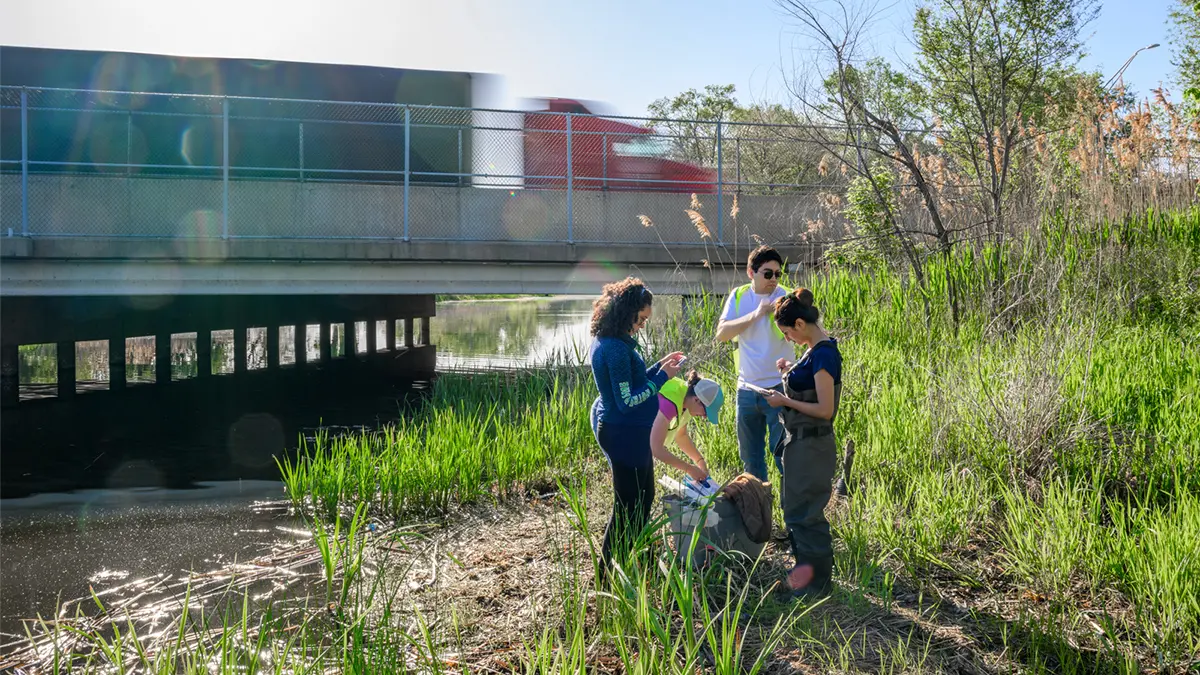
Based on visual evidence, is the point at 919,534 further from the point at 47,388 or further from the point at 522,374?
the point at 47,388

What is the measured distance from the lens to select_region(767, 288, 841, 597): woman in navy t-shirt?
3840 mm

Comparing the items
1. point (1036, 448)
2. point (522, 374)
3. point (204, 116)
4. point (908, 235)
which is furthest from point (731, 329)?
point (204, 116)

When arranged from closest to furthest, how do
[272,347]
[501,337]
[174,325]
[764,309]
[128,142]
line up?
1. [764,309]
2. [128,142]
3. [174,325]
4. [272,347]
5. [501,337]

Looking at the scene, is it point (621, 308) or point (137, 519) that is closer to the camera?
point (621, 308)

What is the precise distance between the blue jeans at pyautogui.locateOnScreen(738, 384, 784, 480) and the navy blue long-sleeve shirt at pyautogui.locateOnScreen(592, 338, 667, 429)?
0.99 meters

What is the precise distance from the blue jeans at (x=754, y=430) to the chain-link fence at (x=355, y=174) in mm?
6859

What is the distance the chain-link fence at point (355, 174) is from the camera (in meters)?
12.0

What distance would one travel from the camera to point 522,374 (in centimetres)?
1225

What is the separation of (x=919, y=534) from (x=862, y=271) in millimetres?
5812

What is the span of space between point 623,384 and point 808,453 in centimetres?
83

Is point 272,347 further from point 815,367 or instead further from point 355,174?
point 815,367

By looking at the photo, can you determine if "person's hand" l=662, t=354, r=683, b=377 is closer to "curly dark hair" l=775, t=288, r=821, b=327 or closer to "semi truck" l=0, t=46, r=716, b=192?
"curly dark hair" l=775, t=288, r=821, b=327

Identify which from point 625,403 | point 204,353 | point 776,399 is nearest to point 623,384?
point 625,403

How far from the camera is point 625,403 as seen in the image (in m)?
3.98
